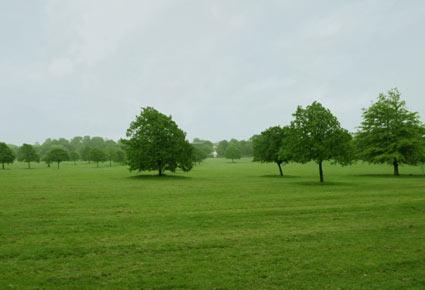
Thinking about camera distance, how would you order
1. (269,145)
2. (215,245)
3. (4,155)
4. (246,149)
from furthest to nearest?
(246,149) → (4,155) → (269,145) → (215,245)

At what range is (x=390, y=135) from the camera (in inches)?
2037

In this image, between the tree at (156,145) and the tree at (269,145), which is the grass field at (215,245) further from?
the tree at (269,145)

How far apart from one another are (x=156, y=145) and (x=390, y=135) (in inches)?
1395

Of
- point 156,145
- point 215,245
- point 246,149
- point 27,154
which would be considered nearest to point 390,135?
point 156,145

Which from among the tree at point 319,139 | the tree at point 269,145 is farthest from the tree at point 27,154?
the tree at point 319,139

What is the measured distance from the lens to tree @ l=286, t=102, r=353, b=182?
35.1 meters

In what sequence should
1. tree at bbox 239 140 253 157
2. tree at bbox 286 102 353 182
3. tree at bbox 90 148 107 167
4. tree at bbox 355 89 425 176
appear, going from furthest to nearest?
1. tree at bbox 239 140 253 157
2. tree at bbox 90 148 107 167
3. tree at bbox 355 89 425 176
4. tree at bbox 286 102 353 182

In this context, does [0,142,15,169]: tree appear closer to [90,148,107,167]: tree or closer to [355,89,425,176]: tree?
[90,148,107,167]: tree

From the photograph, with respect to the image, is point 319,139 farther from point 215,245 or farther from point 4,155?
point 4,155

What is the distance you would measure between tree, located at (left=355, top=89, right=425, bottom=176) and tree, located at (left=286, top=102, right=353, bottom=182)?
1700 centimetres

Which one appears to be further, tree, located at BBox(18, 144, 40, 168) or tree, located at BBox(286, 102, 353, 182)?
tree, located at BBox(18, 144, 40, 168)

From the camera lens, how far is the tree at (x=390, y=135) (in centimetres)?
4850

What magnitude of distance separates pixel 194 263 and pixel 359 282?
13.9ft

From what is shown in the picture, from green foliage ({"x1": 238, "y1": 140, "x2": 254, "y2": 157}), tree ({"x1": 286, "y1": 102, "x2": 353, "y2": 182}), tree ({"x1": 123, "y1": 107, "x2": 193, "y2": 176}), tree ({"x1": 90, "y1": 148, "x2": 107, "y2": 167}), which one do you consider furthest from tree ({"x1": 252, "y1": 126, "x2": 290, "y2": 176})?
green foliage ({"x1": 238, "y1": 140, "x2": 254, "y2": 157})
